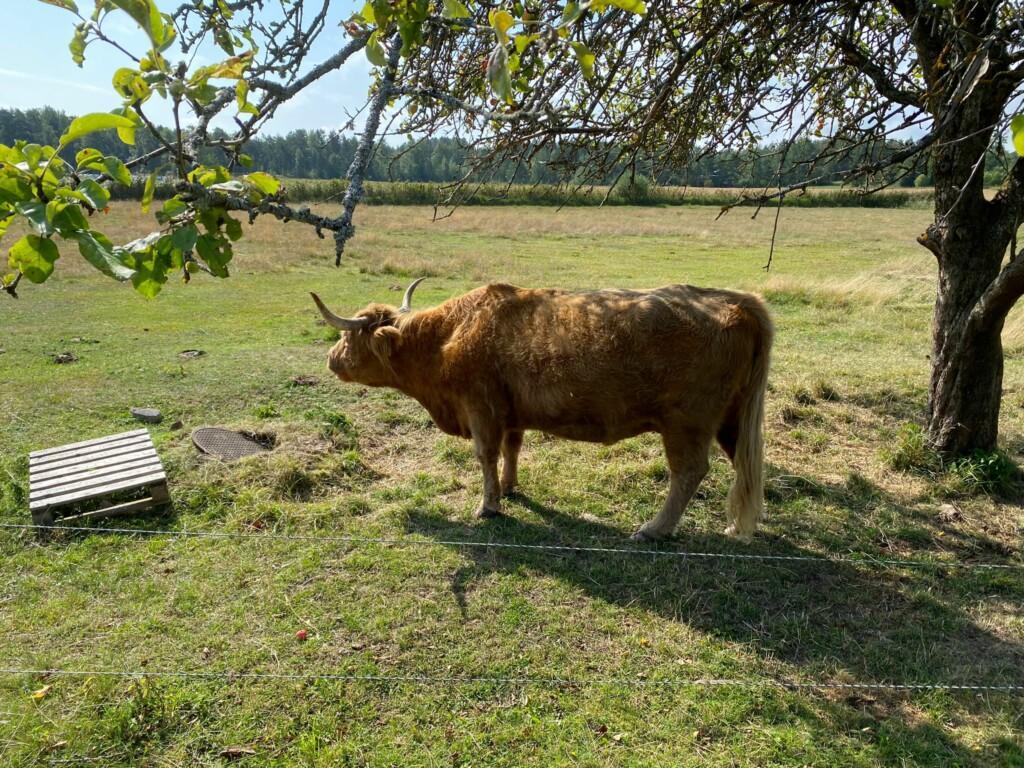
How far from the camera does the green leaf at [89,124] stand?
1569 millimetres

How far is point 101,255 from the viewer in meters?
1.57

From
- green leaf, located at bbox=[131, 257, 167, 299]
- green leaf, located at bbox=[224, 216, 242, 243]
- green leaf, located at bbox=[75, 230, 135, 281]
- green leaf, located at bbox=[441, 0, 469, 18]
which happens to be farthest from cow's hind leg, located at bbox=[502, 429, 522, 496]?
green leaf, located at bbox=[75, 230, 135, 281]

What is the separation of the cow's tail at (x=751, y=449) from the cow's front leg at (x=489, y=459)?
1.98m

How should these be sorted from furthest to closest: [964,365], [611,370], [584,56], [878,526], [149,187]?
[964,365] < [878,526] < [611,370] < [149,187] < [584,56]

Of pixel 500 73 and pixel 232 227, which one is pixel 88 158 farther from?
pixel 500 73

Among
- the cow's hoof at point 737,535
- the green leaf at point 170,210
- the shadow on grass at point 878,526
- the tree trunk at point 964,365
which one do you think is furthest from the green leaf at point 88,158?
the tree trunk at point 964,365

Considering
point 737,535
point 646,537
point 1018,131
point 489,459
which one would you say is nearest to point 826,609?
point 737,535

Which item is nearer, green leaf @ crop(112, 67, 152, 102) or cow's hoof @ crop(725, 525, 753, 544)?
green leaf @ crop(112, 67, 152, 102)

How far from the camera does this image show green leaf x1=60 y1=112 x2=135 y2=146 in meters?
1.57

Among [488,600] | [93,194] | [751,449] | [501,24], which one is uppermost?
[501,24]

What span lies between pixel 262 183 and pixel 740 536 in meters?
4.68

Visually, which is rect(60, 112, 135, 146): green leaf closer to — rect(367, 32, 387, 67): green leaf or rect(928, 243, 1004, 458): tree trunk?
rect(367, 32, 387, 67): green leaf

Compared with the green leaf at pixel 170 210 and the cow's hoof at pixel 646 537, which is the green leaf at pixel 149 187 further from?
the cow's hoof at pixel 646 537

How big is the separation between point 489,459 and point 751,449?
2.17 meters
